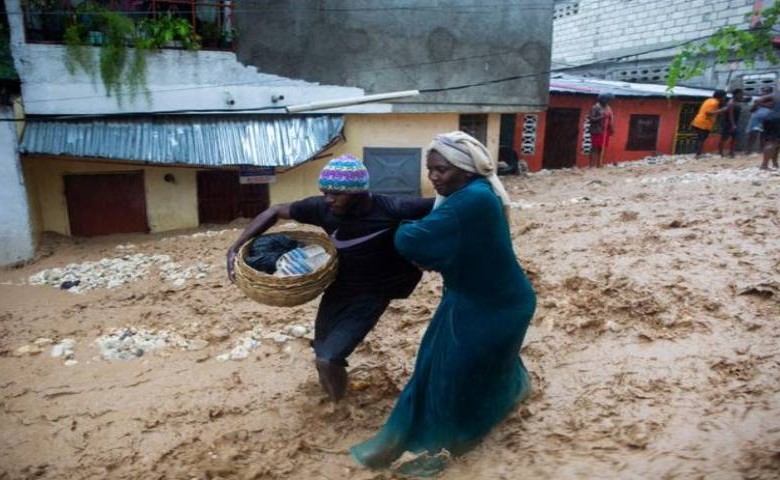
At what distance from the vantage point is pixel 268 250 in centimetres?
329

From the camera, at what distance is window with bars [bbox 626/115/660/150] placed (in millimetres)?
16562

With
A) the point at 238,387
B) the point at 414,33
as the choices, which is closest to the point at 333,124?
the point at 414,33

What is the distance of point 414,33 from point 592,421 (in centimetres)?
→ 940

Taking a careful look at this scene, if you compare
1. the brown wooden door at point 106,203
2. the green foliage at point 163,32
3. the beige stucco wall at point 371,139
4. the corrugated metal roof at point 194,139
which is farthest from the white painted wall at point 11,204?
the beige stucco wall at point 371,139

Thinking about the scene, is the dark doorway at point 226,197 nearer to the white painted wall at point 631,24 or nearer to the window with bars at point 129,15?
the window with bars at point 129,15

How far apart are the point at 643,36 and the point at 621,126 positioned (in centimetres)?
590

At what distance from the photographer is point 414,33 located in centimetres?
1100

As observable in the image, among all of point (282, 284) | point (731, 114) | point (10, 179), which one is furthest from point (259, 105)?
point (731, 114)

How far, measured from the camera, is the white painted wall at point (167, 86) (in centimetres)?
848

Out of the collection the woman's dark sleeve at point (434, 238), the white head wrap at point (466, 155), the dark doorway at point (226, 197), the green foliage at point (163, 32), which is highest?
the green foliage at point (163, 32)

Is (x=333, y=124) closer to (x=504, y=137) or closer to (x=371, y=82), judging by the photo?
(x=371, y=82)

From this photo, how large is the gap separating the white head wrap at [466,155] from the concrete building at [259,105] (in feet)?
25.5

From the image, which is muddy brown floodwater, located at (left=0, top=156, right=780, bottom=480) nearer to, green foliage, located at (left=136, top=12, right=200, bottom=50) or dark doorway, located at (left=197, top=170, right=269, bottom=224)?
dark doorway, located at (left=197, top=170, right=269, bottom=224)

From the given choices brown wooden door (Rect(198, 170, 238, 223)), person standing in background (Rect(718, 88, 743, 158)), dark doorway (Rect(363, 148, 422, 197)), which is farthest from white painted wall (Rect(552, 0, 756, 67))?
brown wooden door (Rect(198, 170, 238, 223))
